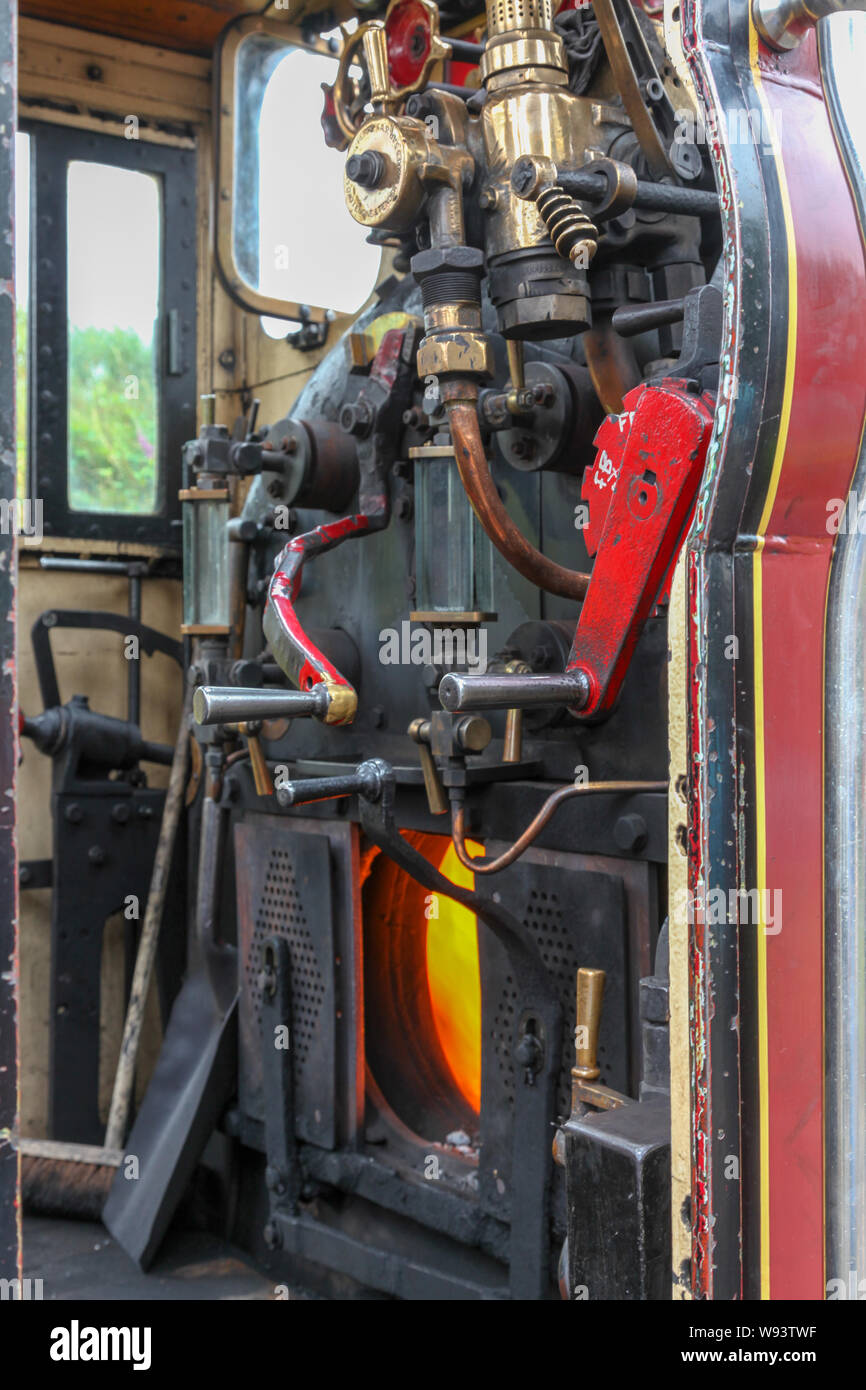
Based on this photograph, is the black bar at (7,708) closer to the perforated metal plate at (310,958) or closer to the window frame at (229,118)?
the perforated metal plate at (310,958)

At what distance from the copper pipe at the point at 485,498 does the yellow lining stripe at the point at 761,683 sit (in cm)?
108

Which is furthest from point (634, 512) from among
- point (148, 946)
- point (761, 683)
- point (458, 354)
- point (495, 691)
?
point (148, 946)

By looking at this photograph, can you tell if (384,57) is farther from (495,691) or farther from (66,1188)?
(66,1188)

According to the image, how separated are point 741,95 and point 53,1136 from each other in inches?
137

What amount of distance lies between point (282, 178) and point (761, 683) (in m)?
3.62

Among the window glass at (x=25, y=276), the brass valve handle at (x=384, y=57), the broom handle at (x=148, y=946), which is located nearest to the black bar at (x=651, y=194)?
the brass valve handle at (x=384, y=57)

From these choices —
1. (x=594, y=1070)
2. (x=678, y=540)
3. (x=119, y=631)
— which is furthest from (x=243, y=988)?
(x=678, y=540)

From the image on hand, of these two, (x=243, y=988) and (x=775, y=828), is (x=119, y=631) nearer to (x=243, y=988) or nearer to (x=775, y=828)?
(x=243, y=988)

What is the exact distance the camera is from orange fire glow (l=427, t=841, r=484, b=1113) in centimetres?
306

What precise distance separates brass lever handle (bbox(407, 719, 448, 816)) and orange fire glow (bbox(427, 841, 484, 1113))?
1.47 feet

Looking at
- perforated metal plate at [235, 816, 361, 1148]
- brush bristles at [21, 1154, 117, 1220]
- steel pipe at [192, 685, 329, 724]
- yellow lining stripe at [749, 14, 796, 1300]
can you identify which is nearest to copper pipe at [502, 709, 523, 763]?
steel pipe at [192, 685, 329, 724]

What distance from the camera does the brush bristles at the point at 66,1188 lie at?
11.9 feet

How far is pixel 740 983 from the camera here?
117cm

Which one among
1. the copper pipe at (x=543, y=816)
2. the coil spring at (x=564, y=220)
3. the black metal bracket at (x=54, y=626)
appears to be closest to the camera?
the coil spring at (x=564, y=220)
